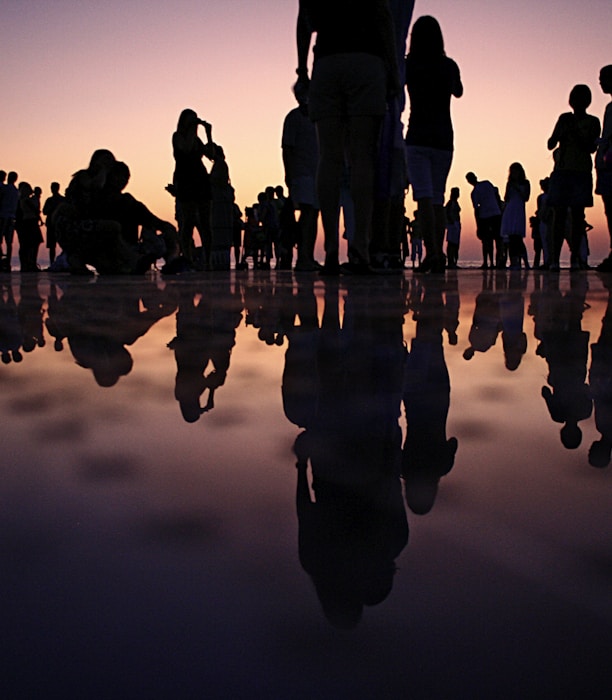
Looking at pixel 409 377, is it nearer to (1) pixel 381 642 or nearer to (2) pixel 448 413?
(2) pixel 448 413

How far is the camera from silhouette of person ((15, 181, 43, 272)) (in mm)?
12367

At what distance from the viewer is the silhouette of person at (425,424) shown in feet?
1.47

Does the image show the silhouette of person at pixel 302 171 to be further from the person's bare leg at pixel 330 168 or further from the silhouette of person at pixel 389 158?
the person's bare leg at pixel 330 168

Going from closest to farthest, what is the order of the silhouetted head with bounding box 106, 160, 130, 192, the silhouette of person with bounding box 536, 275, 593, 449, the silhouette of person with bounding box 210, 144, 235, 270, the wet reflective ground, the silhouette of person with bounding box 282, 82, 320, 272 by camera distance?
the wet reflective ground
the silhouette of person with bounding box 536, 275, 593, 449
the silhouetted head with bounding box 106, 160, 130, 192
the silhouette of person with bounding box 282, 82, 320, 272
the silhouette of person with bounding box 210, 144, 235, 270

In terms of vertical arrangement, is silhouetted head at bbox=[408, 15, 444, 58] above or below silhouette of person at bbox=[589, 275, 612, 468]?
above

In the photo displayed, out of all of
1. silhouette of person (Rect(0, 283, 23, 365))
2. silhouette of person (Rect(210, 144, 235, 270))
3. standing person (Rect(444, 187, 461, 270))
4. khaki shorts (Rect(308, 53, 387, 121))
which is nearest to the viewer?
silhouette of person (Rect(0, 283, 23, 365))

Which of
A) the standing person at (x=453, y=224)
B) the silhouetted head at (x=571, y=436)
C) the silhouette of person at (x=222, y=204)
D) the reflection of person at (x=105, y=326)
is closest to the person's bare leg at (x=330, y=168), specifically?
the reflection of person at (x=105, y=326)

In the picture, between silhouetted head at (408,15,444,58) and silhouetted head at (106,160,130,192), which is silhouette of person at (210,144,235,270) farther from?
silhouetted head at (408,15,444,58)

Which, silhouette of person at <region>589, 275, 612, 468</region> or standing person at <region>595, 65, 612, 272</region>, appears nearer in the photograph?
silhouette of person at <region>589, 275, 612, 468</region>

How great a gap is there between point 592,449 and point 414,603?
30cm

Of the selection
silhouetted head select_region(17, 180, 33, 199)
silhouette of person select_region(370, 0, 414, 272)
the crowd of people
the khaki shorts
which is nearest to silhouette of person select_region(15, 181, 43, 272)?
silhouetted head select_region(17, 180, 33, 199)

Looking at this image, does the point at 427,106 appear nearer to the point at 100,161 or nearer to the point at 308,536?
the point at 100,161

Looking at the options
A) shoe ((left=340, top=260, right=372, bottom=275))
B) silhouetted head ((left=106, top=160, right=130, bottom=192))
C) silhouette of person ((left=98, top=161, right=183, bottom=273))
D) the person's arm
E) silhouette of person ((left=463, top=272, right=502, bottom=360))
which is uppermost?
the person's arm

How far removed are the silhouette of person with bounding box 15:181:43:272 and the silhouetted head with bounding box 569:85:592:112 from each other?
9.07 m
